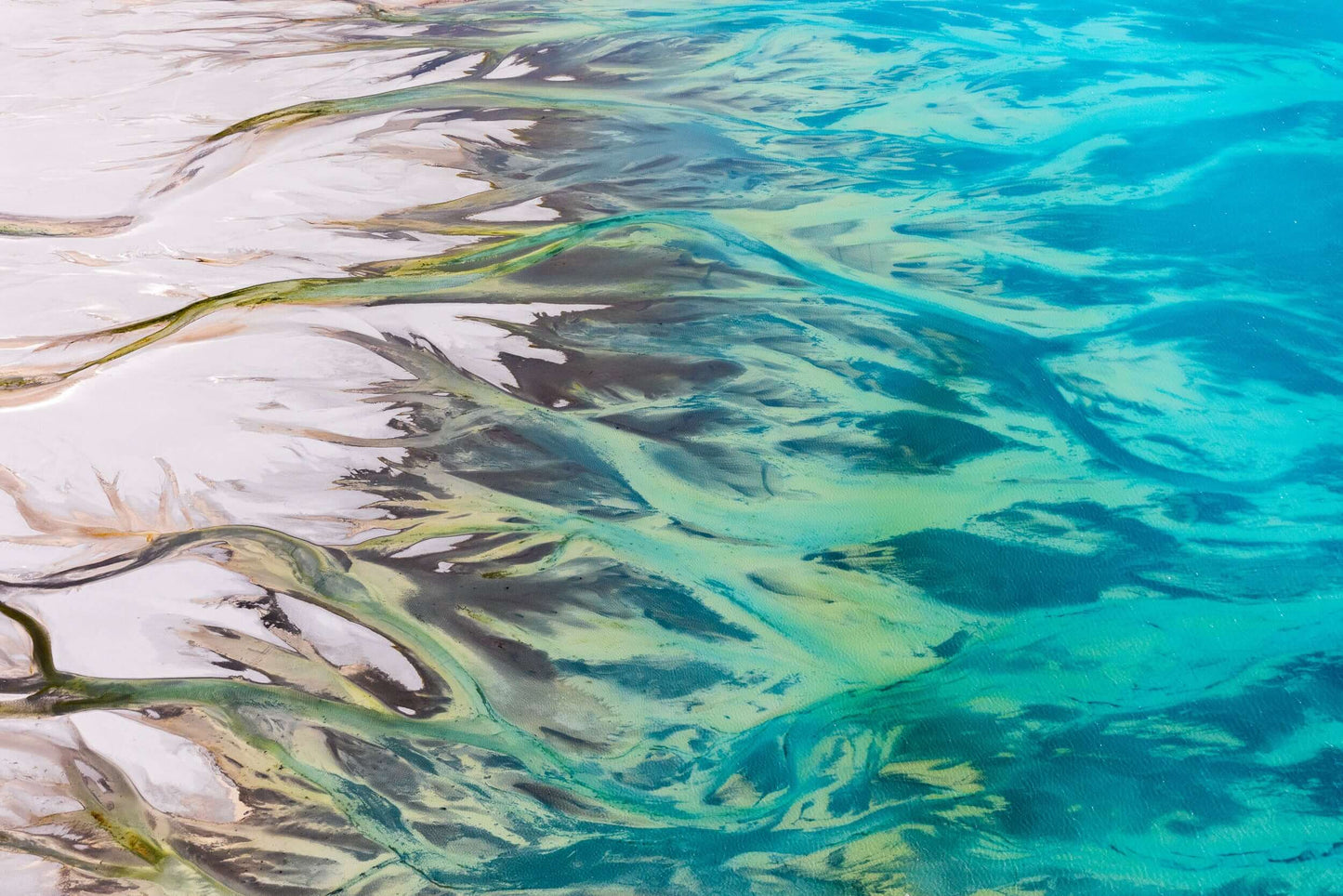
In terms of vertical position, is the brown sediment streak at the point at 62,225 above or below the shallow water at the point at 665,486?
above

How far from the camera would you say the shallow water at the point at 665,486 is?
0.72 m

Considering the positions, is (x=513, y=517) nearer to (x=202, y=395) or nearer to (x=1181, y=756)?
(x=202, y=395)

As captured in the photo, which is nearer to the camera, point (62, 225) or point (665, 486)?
point (665, 486)

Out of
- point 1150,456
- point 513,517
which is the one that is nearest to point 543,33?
point 513,517

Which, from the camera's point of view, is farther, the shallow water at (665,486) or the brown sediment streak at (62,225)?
the brown sediment streak at (62,225)

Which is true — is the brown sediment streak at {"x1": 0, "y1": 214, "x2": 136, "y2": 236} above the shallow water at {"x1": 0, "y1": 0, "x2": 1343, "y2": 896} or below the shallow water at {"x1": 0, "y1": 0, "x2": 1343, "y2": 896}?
above

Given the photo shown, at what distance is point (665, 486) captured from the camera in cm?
99

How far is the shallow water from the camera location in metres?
0.72

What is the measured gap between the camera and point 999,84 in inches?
69.8

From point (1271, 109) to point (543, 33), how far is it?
1.40m

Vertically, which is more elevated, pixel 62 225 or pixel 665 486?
pixel 62 225

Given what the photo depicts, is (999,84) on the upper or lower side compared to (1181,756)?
upper

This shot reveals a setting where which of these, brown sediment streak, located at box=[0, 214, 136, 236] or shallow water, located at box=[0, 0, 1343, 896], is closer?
shallow water, located at box=[0, 0, 1343, 896]

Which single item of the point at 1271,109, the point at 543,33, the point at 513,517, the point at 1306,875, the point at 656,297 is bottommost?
the point at 1306,875
